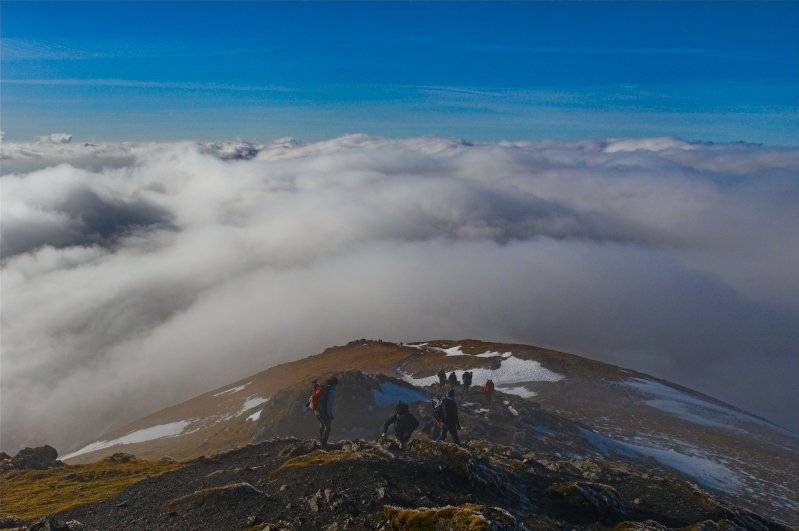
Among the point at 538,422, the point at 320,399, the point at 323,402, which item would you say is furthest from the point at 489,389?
the point at 320,399

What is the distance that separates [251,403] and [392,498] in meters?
66.4

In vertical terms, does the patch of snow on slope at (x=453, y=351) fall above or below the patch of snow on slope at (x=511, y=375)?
above

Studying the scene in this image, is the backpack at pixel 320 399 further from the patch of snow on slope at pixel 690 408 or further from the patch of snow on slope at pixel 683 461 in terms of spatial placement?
the patch of snow on slope at pixel 690 408

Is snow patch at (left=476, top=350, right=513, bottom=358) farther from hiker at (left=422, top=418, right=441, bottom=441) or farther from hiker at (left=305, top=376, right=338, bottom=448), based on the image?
hiker at (left=305, top=376, right=338, bottom=448)

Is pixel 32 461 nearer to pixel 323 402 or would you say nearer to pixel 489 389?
pixel 323 402

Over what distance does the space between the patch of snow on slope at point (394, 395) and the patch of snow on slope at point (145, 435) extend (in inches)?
1538

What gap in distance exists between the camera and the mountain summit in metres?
37.9

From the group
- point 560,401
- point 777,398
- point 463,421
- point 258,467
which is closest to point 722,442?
point 560,401

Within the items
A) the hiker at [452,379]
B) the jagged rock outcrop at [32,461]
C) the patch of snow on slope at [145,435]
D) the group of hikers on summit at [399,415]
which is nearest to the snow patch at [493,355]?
the hiker at [452,379]

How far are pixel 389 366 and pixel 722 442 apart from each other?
45.9 metres

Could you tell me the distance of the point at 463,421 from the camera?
40.1 meters

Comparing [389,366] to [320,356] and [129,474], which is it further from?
[129,474]

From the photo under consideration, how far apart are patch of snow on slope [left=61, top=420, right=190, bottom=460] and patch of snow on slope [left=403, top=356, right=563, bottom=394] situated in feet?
117

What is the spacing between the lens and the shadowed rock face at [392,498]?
40.2 ft
